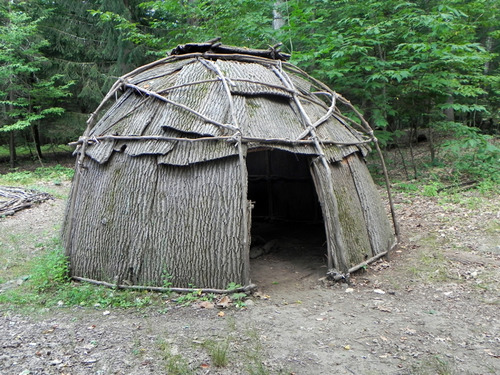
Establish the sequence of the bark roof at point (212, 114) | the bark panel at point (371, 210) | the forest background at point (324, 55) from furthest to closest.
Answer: the forest background at point (324, 55) → the bark panel at point (371, 210) → the bark roof at point (212, 114)

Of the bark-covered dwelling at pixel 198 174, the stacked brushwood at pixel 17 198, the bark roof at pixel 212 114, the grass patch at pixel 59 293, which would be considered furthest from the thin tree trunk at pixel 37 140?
the grass patch at pixel 59 293

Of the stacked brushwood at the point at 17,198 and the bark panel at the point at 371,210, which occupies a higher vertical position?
the stacked brushwood at the point at 17,198

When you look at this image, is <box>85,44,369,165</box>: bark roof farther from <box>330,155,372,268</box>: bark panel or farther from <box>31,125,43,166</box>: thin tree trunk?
<box>31,125,43,166</box>: thin tree trunk

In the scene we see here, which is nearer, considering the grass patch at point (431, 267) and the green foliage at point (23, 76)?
the grass patch at point (431, 267)

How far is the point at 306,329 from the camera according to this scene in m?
4.50

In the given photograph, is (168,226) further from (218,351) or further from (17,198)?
(17,198)

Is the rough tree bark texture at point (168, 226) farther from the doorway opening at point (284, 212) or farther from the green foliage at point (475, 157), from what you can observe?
the green foliage at point (475, 157)

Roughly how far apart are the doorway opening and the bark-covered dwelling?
1.50m

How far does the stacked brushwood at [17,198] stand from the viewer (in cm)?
1048

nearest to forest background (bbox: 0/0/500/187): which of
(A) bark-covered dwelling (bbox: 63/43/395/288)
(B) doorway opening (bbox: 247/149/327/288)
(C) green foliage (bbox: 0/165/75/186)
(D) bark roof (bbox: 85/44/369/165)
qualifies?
(C) green foliage (bbox: 0/165/75/186)

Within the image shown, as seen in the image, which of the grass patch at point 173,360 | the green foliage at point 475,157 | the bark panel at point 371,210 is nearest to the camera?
the grass patch at point 173,360

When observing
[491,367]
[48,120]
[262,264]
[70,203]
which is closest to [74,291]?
[70,203]

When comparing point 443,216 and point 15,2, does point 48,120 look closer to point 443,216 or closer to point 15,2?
point 15,2

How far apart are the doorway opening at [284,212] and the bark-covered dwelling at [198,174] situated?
150cm
